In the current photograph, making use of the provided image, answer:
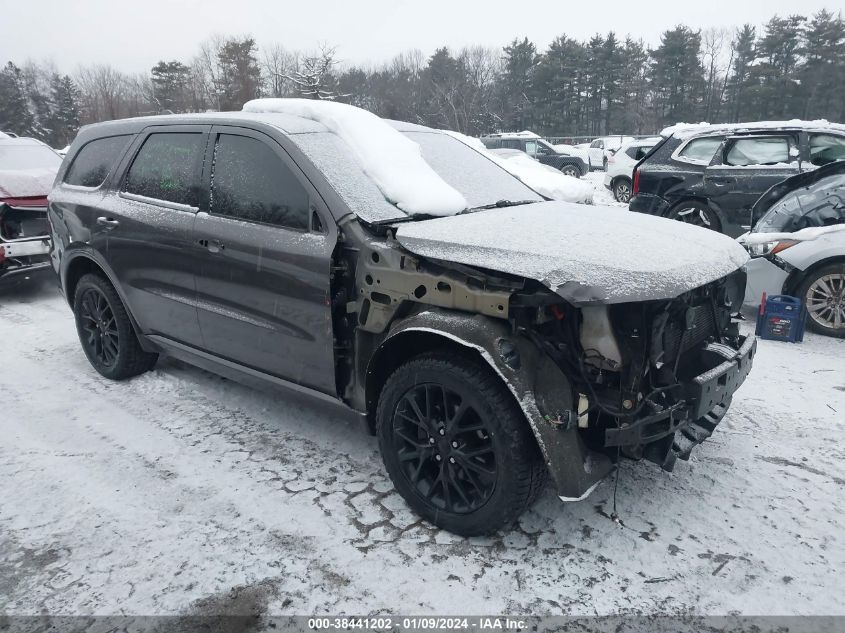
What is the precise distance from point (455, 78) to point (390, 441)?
52.3 m

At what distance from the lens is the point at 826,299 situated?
5430mm

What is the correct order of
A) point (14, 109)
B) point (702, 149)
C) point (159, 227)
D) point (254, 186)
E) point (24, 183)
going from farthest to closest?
1. point (14, 109)
2. point (702, 149)
3. point (24, 183)
4. point (159, 227)
5. point (254, 186)

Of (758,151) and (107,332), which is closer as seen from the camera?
(107,332)

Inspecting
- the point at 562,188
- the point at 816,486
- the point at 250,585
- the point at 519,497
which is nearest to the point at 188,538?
the point at 250,585

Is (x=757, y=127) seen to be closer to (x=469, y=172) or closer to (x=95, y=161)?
(x=469, y=172)

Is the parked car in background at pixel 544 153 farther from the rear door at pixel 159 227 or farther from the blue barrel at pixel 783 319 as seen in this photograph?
the rear door at pixel 159 227

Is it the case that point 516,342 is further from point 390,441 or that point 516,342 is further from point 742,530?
point 742,530

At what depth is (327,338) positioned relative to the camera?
3.05 metres

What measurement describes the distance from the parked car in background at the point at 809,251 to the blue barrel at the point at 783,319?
19 centimetres

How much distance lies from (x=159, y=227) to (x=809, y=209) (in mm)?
5540

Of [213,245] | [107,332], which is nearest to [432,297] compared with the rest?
[213,245]

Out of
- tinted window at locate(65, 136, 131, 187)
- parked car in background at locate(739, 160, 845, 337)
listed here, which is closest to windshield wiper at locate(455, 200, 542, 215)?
tinted window at locate(65, 136, 131, 187)

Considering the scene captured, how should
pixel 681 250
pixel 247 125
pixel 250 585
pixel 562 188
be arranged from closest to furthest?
pixel 250 585 → pixel 681 250 → pixel 247 125 → pixel 562 188

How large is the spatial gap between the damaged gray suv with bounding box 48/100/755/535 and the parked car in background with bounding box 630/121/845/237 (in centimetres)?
533
